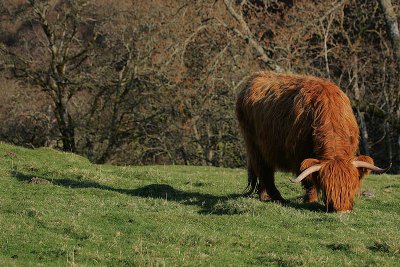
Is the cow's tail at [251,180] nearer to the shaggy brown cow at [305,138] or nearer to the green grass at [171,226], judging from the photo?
the shaggy brown cow at [305,138]

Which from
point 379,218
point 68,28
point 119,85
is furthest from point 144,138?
point 379,218

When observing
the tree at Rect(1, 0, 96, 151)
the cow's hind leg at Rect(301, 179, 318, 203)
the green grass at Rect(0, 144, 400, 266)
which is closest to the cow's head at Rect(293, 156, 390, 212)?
the green grass at Rect(0, 144, 400, 266)

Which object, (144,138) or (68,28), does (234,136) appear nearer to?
(144,138)

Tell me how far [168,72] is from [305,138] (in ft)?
65.9

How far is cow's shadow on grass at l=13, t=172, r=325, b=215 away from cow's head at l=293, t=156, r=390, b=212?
2.06 feet

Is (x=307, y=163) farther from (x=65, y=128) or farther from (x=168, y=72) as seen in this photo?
(x=65, y=128)

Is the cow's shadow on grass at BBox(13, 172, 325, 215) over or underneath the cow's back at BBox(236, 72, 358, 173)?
underneath

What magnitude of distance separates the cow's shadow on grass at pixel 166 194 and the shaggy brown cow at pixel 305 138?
0.57m

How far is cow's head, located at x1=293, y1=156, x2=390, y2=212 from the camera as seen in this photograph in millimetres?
12297

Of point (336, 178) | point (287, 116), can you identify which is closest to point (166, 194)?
point (287, 116)

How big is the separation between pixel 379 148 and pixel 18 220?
94.8 ft

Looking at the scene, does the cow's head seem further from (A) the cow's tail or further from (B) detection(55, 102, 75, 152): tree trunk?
(B) detection(55, 102, 75, 152): tree trunk

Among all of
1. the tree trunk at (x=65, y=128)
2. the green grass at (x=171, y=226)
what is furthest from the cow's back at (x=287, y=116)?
the tree trunk at (x=65, y=128)

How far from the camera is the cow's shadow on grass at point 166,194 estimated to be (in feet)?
44.6
